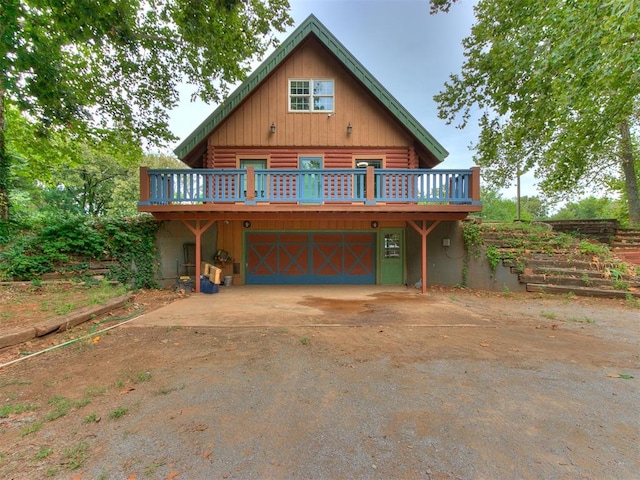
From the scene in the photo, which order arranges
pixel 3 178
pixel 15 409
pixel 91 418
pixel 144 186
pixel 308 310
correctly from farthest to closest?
pixel 3 178 → pixel 144 186 → pixel 308 310 → pixel 15 409 → pixel 91 418

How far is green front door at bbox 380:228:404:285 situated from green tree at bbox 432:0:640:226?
5355 mm

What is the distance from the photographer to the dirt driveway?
1.82 m

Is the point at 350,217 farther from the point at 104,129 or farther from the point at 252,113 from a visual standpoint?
the point at 104,129

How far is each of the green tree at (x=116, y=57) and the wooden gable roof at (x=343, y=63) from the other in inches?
45.7

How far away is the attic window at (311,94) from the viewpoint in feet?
32.6

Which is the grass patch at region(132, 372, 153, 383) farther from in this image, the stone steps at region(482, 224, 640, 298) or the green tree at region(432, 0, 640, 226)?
the stone steps at region(482, 224, 640, 298)

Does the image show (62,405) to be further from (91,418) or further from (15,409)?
(91,418)

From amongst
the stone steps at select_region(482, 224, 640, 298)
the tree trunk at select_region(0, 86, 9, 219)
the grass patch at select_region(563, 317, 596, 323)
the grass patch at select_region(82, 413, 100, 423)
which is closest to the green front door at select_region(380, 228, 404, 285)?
the stone steps at select_region(482, 224, 640, 298)

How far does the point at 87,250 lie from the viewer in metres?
8.16

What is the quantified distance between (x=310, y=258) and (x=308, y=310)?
13.8 ft

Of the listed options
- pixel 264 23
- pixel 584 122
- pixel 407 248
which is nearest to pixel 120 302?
pixel 407 248

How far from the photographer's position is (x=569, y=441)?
2.02m

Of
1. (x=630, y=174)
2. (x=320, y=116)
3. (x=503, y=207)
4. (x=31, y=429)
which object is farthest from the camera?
(x=503, y=207)

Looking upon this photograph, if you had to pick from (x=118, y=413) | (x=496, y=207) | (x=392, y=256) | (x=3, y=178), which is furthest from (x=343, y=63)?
(x=496, y=207)
